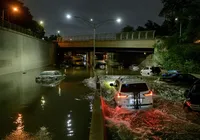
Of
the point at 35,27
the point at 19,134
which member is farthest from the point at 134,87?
the point at 35,27

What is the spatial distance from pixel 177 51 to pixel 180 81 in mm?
15017

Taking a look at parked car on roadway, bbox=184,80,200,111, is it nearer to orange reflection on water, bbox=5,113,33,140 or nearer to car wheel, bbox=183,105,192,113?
car wheel, bbox=183,105,192,113

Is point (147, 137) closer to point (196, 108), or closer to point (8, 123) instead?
point (196, 108)

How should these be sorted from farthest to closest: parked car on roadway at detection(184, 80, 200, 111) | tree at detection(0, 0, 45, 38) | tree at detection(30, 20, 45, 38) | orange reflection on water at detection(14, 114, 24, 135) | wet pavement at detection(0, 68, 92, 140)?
1. tree at detection(30, 20, 45, 38)
2. tree at detection(0, 0, 45, 38)
3. parked car on roadway at detection(184, 80, 200, 111)
4. orange reflection on water at detection(14, 114, 24, 135)
5. wet pavement at detection(0, 68, 92, 140)

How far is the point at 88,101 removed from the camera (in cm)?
1681

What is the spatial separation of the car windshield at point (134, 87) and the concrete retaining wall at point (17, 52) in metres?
24.4

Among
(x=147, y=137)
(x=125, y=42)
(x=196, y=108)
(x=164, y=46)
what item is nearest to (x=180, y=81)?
(x=196, y=108)

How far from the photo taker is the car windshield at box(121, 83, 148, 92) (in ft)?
40.5

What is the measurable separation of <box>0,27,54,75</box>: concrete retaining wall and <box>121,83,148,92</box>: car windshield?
2438 centimetres

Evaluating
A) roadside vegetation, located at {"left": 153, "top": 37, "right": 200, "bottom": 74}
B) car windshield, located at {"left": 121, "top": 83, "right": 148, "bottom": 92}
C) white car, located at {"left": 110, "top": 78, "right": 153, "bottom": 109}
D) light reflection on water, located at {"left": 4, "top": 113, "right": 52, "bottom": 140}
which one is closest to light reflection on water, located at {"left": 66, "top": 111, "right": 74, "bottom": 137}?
light reflection on water, located at {"left": 4, "top": 113, "right": 52, "bottom": 140}

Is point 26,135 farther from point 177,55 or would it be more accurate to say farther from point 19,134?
→ point 177,55

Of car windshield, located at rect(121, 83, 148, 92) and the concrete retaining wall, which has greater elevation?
the concrete retaining wall

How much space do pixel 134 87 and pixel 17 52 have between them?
30302 millimetres

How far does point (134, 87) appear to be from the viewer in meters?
12.5
